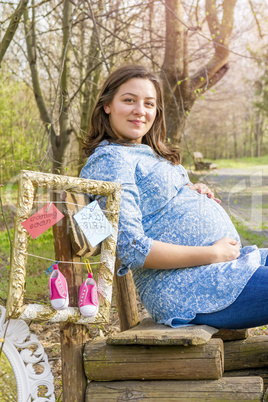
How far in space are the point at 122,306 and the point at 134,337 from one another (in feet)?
2.37

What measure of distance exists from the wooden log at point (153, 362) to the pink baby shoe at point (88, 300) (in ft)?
0.64

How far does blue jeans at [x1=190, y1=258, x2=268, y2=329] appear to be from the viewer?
1.94 meters

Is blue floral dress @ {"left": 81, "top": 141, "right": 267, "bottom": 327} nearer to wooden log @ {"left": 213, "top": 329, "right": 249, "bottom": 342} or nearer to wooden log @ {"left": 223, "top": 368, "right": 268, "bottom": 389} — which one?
wooden log @ {"left": 213, "top": 329, "right": 249, "bottom": 342}

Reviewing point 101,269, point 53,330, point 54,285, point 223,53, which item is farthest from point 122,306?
point 223,53

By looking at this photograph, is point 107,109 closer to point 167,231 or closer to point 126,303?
point 167,231

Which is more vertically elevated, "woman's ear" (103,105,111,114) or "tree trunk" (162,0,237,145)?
"tree trunk" (162,0,237,145)

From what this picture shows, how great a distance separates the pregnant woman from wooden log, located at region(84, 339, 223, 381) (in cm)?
16

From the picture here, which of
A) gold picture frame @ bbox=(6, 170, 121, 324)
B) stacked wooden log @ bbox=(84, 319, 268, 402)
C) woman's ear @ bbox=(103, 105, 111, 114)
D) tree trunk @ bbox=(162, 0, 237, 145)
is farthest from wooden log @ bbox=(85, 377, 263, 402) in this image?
tree trunk @ bbox=(162, 0, 237, 145)

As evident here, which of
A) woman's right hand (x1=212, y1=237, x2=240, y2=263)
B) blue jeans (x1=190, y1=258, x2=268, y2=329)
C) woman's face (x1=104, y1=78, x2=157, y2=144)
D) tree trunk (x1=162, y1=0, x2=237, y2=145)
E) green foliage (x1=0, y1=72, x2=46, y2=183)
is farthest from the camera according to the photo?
green foliage (x1=0, y1=72, x2=46, y2=183)

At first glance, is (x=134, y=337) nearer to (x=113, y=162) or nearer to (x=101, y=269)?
(x=101, y=269)

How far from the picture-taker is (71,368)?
6.29 ft

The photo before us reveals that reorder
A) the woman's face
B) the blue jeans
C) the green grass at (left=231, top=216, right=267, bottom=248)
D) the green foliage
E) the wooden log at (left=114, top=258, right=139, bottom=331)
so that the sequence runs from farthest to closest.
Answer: the green foliage, the green grass at (left=231, top=216, right=267, bottom=248), the wooden log at (left=114, top=258, right=139, bottom=331), the woman's face, the blue jeans

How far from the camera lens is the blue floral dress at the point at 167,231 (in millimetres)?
2000

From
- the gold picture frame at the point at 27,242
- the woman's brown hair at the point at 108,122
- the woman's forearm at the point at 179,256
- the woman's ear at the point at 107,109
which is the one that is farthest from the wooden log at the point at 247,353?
the woman's ear at the point at 107,109
